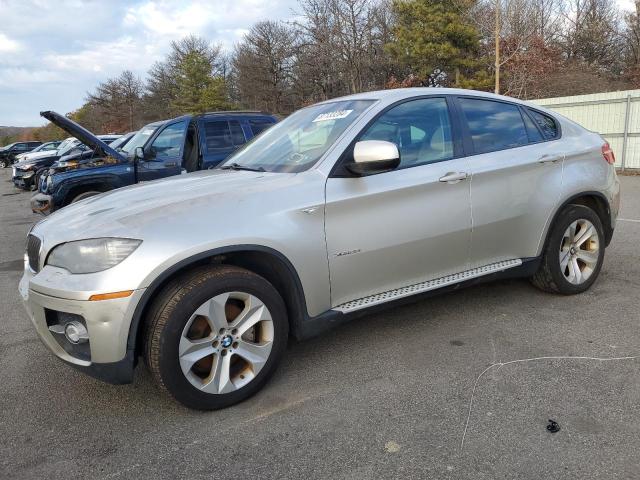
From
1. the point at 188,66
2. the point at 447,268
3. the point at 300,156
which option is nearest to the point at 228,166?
the point at 300,156

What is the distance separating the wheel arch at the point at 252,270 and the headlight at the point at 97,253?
0.68 feet

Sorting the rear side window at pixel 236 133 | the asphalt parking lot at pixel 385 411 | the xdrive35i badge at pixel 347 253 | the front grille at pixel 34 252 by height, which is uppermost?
the rear side window at pixel 236 133

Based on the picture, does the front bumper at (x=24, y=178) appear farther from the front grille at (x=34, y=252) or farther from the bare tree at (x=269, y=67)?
the bare tree at (x=269, y=67)

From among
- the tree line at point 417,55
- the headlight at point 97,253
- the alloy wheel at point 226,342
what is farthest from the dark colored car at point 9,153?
Answer: the alloy wheel at point 226,342

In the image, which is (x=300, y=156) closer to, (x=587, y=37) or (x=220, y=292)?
(x=220, y=292)

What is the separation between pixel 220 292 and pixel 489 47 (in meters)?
35.2

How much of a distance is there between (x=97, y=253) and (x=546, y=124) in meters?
3.51

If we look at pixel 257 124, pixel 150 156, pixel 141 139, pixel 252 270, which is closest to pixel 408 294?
pixel 252 270

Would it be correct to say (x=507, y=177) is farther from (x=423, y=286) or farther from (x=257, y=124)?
(x=257, y=124)

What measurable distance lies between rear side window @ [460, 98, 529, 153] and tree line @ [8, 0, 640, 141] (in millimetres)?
23748

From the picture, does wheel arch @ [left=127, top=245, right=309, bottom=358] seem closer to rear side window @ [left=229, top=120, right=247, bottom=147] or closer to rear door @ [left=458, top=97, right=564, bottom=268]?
rear door @ [left=458, top=97, right=564, bottom=268]

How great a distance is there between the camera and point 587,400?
2.68 metres

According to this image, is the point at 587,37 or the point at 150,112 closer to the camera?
the point at 587,37

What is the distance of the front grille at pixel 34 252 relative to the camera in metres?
2.83
